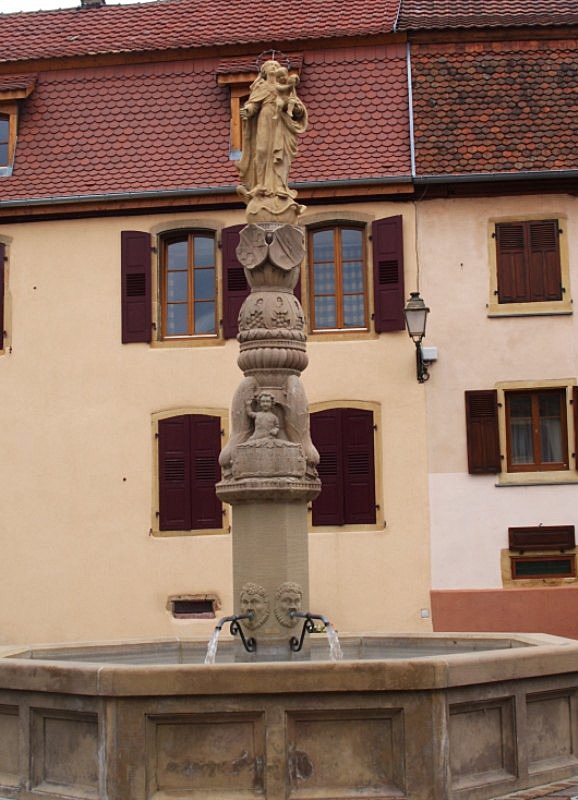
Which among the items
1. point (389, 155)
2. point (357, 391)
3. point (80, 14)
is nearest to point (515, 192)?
point (389, 155)

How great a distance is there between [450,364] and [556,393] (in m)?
1.71

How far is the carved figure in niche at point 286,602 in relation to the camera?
33.0ft

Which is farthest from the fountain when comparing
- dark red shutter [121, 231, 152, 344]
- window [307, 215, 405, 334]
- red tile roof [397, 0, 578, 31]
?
red tile roof [397, 0, 578, 31]

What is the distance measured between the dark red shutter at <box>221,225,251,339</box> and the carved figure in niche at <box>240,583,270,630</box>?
38.0ft

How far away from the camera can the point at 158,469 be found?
2142 cm

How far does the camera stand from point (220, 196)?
2164cm

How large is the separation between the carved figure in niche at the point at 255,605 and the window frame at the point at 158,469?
430 inches

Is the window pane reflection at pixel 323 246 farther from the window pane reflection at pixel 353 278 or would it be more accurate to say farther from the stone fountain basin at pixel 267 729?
the stone fountain basin at pixel 267 729

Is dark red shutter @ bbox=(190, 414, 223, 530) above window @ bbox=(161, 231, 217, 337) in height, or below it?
below

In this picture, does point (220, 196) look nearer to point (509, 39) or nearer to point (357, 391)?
point (357, 391)

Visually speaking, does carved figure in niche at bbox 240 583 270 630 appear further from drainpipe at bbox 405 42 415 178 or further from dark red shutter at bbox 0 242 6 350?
dark red shutter at bbox 0 242 6 350

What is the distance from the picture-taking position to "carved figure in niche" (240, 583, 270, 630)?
1007 centimetres

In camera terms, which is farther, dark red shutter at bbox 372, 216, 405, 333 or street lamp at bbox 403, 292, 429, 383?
dark red shutter at bbox 372, 216, 405, 333

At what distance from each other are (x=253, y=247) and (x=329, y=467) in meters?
10.6
